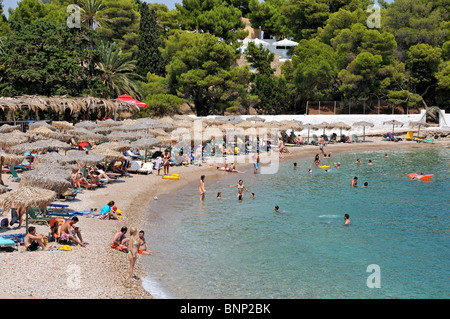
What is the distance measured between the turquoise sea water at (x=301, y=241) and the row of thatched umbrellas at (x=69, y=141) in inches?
140

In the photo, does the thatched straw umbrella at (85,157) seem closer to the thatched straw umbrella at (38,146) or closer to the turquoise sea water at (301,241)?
the thatched straw umbrella at (38,146)

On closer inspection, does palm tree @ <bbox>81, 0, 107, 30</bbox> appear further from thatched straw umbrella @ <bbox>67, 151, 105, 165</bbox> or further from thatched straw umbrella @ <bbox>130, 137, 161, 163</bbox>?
thatched straw umbrella @ <bbox>67, 151, 105, 165</bbox>

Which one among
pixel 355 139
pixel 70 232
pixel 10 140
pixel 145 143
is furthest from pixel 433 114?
pixel 70 232

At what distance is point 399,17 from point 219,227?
48.8m

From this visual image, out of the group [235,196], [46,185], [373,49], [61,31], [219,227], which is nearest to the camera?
[46,185]

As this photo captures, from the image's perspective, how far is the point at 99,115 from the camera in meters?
45.4

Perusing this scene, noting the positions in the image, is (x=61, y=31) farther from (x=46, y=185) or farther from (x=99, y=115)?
(x=46, y=185)

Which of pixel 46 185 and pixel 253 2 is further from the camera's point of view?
pixel 253 2

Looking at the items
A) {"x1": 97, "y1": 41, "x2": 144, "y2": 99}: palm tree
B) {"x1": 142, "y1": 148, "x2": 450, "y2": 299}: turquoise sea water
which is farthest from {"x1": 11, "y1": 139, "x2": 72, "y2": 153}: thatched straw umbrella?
{"x1": 97, "y1": 41, "x2": 144, "y2": 99}: palm tree

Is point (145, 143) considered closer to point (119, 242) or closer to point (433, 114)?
point (119, 242)

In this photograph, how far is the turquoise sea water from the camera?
1209 centimetres

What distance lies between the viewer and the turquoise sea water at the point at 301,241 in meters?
12.1

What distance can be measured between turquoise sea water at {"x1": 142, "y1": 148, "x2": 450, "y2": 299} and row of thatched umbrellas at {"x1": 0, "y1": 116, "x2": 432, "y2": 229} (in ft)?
11.7
